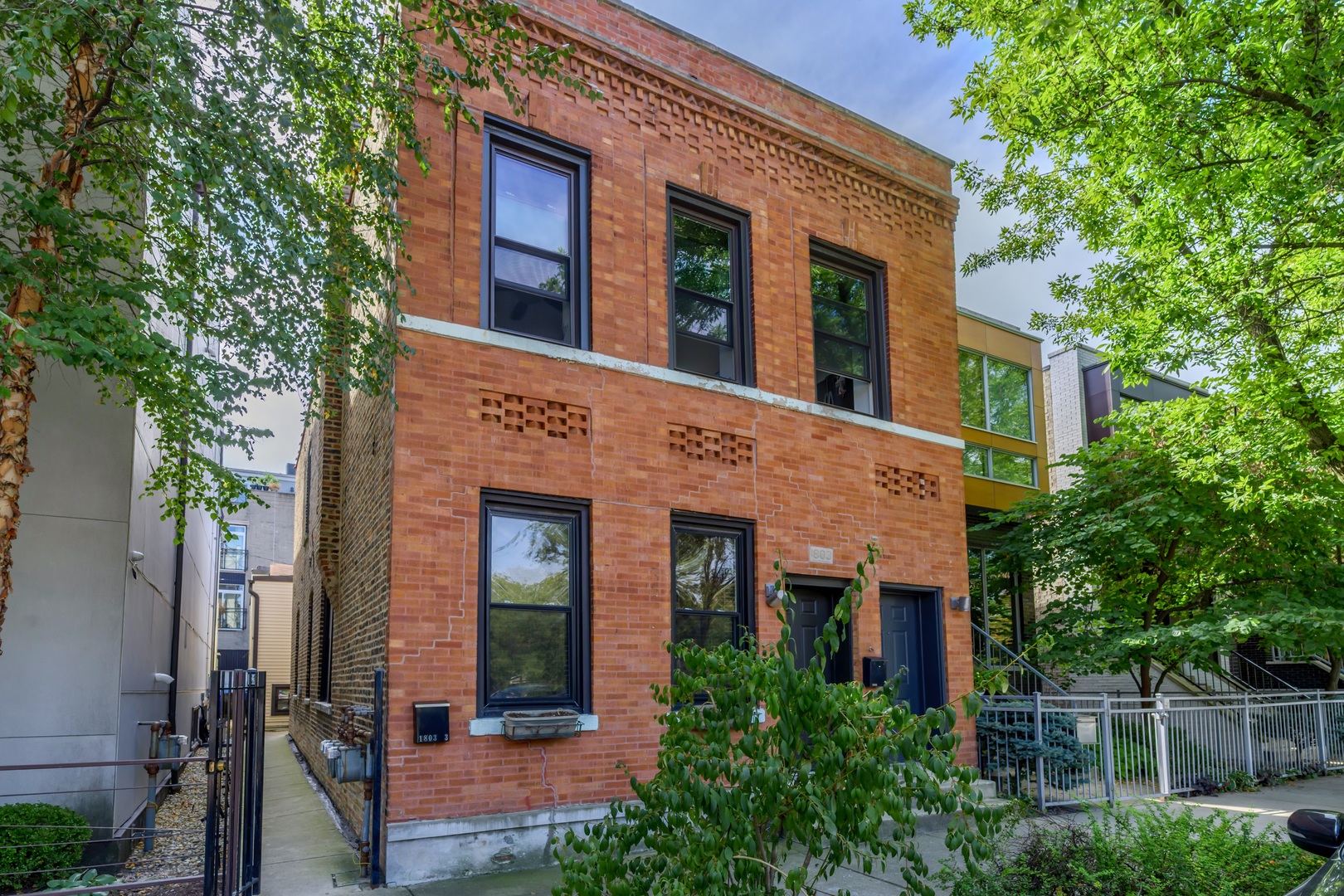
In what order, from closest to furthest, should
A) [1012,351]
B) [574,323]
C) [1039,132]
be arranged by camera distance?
[574,323]
[1039,132]
[1012,351]

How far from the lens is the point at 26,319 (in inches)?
223

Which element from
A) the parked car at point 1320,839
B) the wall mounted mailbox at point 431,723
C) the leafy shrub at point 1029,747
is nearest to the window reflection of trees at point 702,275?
the wall mounted mailbox at point 431,723

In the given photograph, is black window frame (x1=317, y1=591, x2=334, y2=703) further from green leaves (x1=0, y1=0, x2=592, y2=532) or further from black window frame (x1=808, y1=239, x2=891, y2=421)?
black window frame (x1=808, y1=239, x2=891, y2=421)

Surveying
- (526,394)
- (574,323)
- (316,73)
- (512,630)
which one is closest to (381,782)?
(512,630)

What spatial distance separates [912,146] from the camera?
12.5m

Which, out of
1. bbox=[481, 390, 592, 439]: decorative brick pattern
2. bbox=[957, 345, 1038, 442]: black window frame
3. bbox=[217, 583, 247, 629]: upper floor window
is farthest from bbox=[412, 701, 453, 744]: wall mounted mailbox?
bbox=[217, 583, 247, 629]: upper floor window

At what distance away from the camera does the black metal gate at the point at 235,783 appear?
19.2 feet

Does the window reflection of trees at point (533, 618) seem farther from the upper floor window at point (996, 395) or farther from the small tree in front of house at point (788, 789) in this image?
the upper floor window at point (996, 395)

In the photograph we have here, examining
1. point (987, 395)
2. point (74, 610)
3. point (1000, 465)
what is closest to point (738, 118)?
point (74, 610)

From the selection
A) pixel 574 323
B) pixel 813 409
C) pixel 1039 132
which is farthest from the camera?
pixel 1039 132

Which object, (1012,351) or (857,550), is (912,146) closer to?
(857,550)

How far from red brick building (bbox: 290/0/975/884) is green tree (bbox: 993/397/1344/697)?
4.59 metres

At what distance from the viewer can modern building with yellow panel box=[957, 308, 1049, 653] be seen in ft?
58.2

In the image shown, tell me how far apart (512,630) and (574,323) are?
307cm
